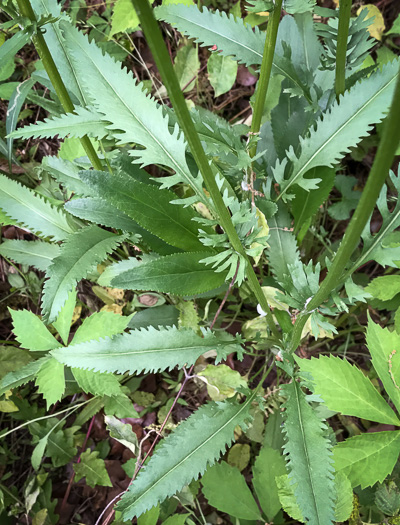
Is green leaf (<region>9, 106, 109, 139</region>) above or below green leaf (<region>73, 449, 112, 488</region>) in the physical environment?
above

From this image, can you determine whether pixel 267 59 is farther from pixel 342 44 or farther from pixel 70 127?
pixel 70 127

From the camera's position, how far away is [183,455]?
85 cm

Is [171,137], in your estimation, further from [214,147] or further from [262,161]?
[262,161]

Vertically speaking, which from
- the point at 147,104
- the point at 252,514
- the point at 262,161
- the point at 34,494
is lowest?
the point at 34,494

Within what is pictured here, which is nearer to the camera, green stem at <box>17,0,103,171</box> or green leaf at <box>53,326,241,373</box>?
green stem at <box>17,0,103,171</box>

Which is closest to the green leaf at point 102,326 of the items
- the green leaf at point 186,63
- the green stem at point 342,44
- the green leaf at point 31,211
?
the green leaf at point 31,211

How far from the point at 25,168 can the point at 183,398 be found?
0.91 metres

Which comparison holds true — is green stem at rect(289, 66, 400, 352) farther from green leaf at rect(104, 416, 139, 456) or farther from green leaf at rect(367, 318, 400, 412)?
green leaf at rect(104, 416, 139, 456)

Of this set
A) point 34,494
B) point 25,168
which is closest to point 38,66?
point 25,168

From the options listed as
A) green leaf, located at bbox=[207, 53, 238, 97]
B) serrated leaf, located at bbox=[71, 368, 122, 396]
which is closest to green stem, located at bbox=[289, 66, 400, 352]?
serrated leaf, located at bbox=[71, 368, 122, 396]

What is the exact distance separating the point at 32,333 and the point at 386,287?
0.92 metres

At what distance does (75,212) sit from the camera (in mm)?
944

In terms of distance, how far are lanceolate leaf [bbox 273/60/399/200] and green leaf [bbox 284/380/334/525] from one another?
0.49m

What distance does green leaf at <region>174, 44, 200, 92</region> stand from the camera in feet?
4.63
